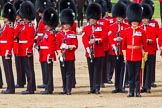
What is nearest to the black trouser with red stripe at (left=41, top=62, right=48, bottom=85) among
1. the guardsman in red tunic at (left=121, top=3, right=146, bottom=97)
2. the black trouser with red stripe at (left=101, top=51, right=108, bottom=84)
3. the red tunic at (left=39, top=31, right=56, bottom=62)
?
the red tunic at (left=39, top=31, right=56, bottom=62)

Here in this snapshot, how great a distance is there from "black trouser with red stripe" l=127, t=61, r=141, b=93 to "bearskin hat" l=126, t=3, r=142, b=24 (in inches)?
31.5

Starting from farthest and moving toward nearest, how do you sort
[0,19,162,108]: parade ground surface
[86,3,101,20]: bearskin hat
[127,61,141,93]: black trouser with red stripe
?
[86,3,101,20]: bearskin hat < [127,61,141,93]: black trouser with red stripe < [0,19,162,108]: parade ground surface

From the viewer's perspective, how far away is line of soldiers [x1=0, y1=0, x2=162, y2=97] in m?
15.0

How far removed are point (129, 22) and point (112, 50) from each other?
3.50ft

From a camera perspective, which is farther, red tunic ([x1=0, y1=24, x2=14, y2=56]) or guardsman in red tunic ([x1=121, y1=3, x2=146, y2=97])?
red tunic ([x1=0, y1=24, x2=14, y2=56])

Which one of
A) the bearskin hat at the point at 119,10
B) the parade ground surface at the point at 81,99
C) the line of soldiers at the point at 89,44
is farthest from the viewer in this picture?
the bearskin hat at the point at 119,10

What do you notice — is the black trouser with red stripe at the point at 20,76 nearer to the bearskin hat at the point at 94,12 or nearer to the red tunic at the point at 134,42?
the bearskin hat at the point at 94,12

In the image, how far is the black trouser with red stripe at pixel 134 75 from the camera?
14.9m

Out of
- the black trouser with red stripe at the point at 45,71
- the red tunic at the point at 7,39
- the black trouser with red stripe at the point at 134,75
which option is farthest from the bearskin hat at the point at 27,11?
the black trouser with red stripe at the point at 134,75

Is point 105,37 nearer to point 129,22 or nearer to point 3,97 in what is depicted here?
point 129,22

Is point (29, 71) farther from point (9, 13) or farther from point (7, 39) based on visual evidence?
point (9, 13)

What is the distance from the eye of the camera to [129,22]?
50.4 feet

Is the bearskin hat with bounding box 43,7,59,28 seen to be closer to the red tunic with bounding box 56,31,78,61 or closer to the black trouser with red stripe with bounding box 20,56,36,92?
the red tunic with bounding box 56,31,78,61

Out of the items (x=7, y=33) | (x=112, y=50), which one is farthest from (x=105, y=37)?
(x=7, y=33)
